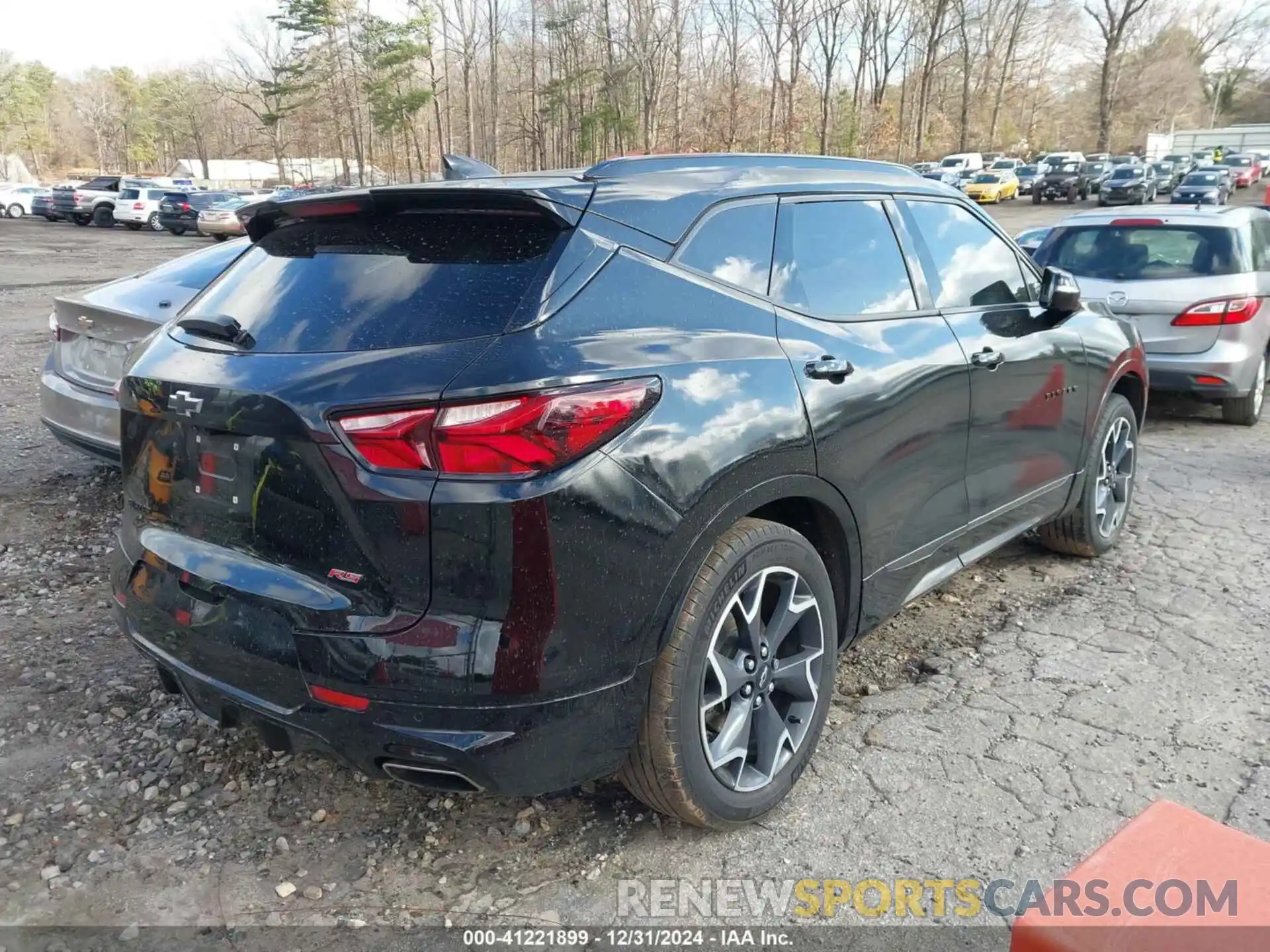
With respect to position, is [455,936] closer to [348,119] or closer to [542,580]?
[542,580]

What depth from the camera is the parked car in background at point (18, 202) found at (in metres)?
44.1

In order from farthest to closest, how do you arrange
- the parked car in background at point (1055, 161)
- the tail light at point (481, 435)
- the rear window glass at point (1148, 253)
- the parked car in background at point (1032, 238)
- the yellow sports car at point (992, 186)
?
the parked car in background at point (1055, 161), the yellow sports car at point (992, 186), the parked car in background at point (1032, 238), the rear window glass at point (1148, 253), the tail light at point (481, 435)

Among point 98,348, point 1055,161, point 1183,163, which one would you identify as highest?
point 1183,163

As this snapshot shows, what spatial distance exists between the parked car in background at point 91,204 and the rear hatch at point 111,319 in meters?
37.3

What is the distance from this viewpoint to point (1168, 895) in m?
Answer: 1.42

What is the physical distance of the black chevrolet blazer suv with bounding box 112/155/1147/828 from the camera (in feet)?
6.91

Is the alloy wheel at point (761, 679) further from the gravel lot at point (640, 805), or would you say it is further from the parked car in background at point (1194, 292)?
the parked car in background at point (1194, 292)

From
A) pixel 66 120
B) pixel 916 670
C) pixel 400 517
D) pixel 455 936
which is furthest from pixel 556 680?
pixel 66 120

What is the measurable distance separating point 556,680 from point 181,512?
3.70ft

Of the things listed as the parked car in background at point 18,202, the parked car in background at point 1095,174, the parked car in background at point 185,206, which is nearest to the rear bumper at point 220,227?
the parked car in background at point 185,206

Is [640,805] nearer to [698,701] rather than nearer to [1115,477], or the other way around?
[698,701]

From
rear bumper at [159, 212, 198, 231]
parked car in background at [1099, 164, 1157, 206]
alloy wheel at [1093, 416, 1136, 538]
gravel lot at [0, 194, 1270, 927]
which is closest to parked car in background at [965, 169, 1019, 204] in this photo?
parked car in background at [1099, 164, 1157, 206]

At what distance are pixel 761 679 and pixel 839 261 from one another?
54.6 inches

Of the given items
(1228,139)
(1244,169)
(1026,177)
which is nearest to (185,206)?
(1026,177)
